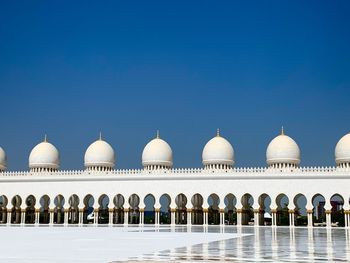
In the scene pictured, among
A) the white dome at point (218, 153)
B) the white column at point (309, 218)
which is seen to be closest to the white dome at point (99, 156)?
the white dome at point (218, 153)

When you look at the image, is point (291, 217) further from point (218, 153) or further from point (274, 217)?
point (218, 153)

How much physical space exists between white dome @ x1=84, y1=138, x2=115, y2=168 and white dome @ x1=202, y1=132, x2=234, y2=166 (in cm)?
798

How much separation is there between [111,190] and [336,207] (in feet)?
95.1

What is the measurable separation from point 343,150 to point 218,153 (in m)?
9.23

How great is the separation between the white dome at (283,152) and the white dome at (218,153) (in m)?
3.03

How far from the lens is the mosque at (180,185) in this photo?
112ft

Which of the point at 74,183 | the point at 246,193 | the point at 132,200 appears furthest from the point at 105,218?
the point at 246,193

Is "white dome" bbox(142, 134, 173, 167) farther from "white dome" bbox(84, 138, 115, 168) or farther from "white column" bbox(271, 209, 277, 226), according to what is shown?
→ "white column" bbox(271, 209, 277, 226)

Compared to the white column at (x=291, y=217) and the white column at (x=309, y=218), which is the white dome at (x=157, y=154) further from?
the white column at (x=309, y=218)

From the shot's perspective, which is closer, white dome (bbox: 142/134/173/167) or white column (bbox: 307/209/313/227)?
white column (bbox: 307/209/313/227)

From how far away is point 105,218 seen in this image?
44812 mm

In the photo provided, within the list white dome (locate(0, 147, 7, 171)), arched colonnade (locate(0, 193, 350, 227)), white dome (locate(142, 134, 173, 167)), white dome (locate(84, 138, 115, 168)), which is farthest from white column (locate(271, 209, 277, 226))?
white dome (locate(0, 147, 7, 171))

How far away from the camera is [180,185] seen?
3688cm

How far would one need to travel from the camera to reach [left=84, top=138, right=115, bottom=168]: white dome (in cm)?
4125
